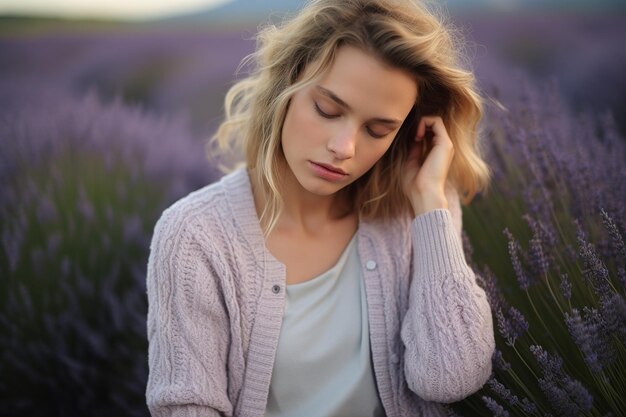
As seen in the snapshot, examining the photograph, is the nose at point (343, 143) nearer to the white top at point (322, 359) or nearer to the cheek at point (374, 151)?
the cheek at point (374, 151)

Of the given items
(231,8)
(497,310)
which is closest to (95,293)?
(497,310)

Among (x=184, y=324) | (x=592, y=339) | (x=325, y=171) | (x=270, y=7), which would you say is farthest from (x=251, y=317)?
(x=270, y=7)

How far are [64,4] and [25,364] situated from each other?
6.35 feet

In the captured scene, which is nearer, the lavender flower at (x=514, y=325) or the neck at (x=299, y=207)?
the lavender flower at (x=514, y=325)

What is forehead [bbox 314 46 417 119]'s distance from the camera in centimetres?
144

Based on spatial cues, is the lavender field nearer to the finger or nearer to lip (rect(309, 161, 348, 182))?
the finger

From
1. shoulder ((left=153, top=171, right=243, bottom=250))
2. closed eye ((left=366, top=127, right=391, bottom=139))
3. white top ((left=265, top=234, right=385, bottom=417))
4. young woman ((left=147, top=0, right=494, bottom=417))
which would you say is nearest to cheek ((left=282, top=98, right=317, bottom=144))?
young woman ((left=147, top=0, right=494, bottom=417))

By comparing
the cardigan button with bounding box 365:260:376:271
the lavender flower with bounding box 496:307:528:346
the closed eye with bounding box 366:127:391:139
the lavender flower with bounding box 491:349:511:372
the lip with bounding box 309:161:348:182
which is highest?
the closed eye with bounding box 366:127:391:139

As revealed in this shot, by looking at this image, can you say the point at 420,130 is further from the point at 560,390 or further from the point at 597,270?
the point at 560,390

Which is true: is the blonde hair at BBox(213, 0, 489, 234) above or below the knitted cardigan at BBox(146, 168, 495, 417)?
above

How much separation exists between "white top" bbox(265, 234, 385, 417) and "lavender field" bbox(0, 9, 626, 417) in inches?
10.0

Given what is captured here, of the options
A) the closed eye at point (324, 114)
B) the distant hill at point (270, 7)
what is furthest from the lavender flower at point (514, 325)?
the distant hill at point (270, 7)

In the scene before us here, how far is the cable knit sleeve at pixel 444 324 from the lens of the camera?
1.49 metres

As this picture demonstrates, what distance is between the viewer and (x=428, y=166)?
174 centimetres
